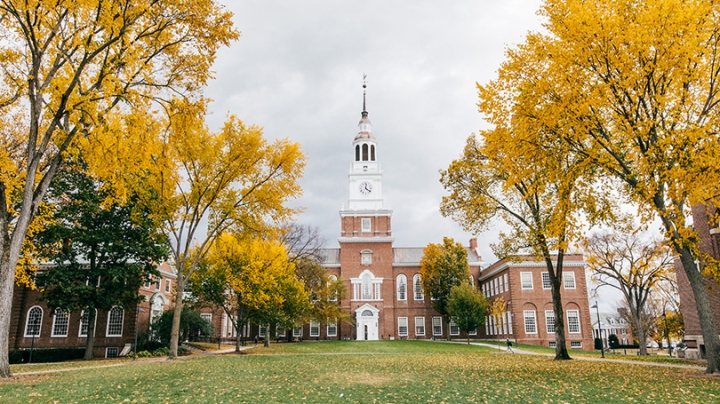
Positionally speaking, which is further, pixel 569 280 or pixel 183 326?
pixel 569 280

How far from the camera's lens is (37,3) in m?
11.2

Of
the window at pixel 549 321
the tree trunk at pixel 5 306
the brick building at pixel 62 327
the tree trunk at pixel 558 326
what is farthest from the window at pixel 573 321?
the tree trunk at pixel 5 306

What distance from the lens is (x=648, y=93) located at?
499 inches

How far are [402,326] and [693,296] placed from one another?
3411 cm

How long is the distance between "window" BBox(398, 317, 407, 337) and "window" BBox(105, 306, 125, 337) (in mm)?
29403

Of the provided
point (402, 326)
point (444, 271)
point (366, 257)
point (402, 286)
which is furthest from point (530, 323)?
point (366, 257)

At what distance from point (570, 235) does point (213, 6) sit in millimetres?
12108

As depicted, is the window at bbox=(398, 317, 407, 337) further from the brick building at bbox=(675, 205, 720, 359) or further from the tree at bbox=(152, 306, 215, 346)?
the brick building at bbox=(675, 205, 720, 359)

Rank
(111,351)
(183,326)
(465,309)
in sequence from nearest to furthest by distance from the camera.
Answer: (111,351) → (183,326) → (465,309)

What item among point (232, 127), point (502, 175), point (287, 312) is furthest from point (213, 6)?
point (287, 312)

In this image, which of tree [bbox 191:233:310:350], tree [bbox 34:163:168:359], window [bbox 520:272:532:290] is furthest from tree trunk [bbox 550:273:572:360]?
window [bbox 520:272:532:290]

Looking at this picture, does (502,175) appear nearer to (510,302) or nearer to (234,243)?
(234,243)

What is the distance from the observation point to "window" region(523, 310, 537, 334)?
43750mm

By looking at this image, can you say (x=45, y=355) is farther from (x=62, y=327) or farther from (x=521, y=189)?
(x=521, y=189)
